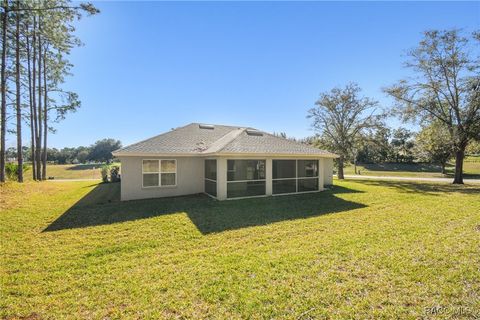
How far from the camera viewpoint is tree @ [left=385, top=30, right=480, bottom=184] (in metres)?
17.0

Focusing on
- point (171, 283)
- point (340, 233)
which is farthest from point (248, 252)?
point (340, 233)

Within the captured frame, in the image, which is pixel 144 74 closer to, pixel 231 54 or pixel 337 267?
pixel 231 54

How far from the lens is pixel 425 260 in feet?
15.1

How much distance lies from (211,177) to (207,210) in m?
3.31

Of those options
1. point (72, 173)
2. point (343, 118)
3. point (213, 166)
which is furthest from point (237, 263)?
point (72, 173)

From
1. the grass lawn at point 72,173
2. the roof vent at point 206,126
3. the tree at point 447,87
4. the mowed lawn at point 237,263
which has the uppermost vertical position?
the tree at point 447,87

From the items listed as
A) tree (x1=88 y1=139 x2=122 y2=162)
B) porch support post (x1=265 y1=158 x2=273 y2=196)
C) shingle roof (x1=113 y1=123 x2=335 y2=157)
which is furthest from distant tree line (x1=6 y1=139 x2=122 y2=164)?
porch support post (x1=265 y1=158 x2=273 y2=196)

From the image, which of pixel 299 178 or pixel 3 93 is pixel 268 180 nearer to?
pixel 299 178

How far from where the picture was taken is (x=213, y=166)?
40.1ft

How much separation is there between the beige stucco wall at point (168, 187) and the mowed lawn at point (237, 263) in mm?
2142

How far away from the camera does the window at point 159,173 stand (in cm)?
1156

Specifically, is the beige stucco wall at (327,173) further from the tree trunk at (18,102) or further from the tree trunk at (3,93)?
the tree trunk at (18,102)

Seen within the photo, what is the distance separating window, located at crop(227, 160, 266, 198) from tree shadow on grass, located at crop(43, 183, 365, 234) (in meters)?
1.08

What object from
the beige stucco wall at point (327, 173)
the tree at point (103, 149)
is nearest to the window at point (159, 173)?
the beige stucco wall at point (327, 173)
